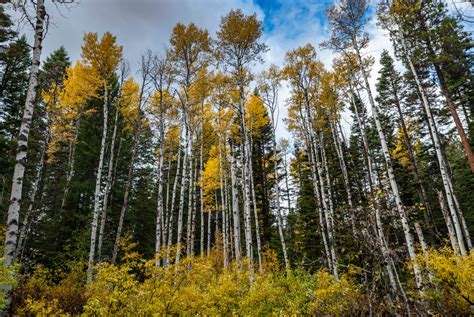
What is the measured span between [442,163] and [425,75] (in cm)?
849

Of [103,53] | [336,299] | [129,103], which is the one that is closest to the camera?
[336,299]

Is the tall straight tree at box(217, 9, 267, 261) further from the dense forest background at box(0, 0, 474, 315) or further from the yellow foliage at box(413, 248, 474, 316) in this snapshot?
the yellow foliage at box(413, 248, 474, 316)

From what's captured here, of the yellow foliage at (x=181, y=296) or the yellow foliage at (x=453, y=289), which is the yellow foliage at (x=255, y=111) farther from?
the yellow foliage at (x=453, y=289)

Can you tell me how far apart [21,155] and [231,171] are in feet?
22.2

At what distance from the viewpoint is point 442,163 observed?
30.6 ft

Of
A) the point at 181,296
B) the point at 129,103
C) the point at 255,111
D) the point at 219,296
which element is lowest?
the point at 219,296

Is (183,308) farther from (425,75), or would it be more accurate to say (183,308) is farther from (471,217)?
(471,217)

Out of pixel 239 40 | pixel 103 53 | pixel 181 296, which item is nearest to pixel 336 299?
pixel 181 296

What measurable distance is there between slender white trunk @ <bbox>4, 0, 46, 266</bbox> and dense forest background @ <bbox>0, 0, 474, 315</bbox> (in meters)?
0.03

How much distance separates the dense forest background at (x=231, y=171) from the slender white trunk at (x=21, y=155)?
28mm

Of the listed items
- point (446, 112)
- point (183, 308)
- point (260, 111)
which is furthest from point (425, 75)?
point (183, 308)

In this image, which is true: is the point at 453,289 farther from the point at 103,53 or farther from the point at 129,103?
the point at 129,103

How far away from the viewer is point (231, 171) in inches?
424

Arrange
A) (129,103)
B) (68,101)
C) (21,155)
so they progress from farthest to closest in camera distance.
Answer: (129,103)
(68,101)
(21,155)
